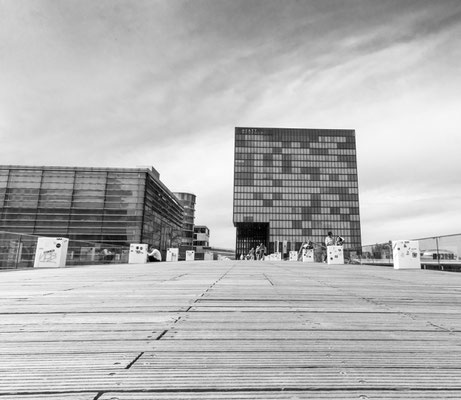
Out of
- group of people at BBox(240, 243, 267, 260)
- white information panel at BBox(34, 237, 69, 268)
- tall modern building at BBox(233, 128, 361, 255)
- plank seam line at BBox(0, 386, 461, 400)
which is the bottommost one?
plank seam line at BBox(0, 386, 461, 400)

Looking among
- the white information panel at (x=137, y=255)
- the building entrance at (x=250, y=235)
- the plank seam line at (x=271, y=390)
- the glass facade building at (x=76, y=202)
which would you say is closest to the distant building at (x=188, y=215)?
the building entrance at (x=250, y=235)

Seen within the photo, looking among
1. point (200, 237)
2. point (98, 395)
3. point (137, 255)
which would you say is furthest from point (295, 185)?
point (98, 395)

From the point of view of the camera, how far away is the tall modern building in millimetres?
110625

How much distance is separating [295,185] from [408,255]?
333 feet

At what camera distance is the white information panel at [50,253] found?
14.4 m

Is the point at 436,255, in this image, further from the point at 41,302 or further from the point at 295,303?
the point at 41,302

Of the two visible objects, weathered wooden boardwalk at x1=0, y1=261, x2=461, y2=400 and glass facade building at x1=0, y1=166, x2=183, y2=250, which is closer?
weathered wooden boardwalk at x1=0, y1=261, x2=461, y2=400

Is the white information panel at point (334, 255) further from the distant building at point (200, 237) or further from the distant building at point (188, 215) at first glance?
the distant building at point (200, 237)

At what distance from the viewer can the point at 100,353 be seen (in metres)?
1.83

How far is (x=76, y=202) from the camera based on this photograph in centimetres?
6931

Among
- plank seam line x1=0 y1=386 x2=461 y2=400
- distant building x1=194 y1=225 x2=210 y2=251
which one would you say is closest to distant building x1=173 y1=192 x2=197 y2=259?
distant building x1=194 y1=225 x2=210 y2=251

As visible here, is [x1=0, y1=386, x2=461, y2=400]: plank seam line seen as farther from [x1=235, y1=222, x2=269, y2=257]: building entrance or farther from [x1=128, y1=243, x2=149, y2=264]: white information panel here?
[x1=235, y1=222, x2=269, y2=257]: building entrance

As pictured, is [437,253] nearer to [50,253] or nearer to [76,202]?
[50,253]

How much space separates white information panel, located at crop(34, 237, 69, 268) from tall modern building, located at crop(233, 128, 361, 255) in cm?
9582
